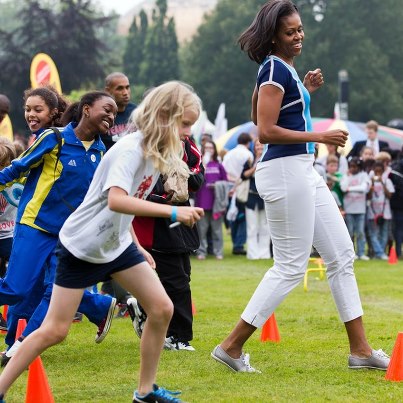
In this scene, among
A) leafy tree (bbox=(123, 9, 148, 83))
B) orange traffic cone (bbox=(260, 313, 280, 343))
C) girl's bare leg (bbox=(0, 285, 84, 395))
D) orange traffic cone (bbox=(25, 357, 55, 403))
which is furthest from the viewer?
leafy tree (bbox=(123, 9, 148, 83))

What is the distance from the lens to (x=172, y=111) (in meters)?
5.38

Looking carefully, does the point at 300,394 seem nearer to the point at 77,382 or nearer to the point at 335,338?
the point at 77,382

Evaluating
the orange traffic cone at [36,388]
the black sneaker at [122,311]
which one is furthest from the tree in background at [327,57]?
the orange traffic cone at [36,388]

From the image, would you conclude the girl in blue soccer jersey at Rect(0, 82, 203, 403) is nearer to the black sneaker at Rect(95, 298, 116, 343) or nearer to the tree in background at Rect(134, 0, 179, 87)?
the black sneaker at Rect(95, 298, 116, 343)

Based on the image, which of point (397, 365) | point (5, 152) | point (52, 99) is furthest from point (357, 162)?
point (397, 365)

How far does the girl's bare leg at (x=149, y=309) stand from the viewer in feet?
18.1

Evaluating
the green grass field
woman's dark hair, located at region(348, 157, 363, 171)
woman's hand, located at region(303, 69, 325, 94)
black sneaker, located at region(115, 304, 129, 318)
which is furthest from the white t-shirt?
woman's dark hair, located at region(348, 157, 363, 171)

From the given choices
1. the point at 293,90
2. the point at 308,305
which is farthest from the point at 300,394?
the point at 308,305

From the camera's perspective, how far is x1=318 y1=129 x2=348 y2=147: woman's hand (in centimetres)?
642

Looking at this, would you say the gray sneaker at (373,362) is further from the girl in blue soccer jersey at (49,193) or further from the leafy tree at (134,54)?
the leafy tree at (134,54)

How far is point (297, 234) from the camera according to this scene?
6.64m

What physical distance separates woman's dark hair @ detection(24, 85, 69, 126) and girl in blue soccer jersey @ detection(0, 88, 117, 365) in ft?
1.89

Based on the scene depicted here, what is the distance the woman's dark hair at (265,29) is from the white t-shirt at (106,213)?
160cm

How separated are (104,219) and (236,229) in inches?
533
